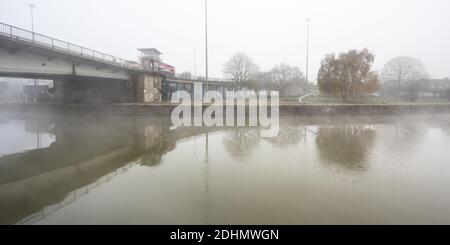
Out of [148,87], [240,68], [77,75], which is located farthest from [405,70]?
[77,75]

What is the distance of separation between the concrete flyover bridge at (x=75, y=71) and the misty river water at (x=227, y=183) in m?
8.00

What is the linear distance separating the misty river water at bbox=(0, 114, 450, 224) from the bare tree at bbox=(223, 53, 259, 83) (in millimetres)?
42288

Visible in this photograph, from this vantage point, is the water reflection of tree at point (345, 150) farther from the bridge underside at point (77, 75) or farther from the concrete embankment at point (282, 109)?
the bridge underside at point (77, 75)

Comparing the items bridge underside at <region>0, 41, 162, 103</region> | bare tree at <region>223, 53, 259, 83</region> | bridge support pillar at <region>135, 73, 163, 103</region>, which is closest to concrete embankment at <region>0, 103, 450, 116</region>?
bridge underside at <region>0, 41, 162, 103</region>

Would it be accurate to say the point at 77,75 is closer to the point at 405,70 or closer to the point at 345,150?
the point at 345,150

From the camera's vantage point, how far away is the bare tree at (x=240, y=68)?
5288cm

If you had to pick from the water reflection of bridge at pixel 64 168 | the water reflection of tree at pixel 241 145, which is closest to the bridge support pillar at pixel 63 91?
the water reflection of bridge at pixel 64 168

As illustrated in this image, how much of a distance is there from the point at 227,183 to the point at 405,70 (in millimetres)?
62937

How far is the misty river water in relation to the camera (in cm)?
500

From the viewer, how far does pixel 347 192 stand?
6043mm

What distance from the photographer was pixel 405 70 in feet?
175
